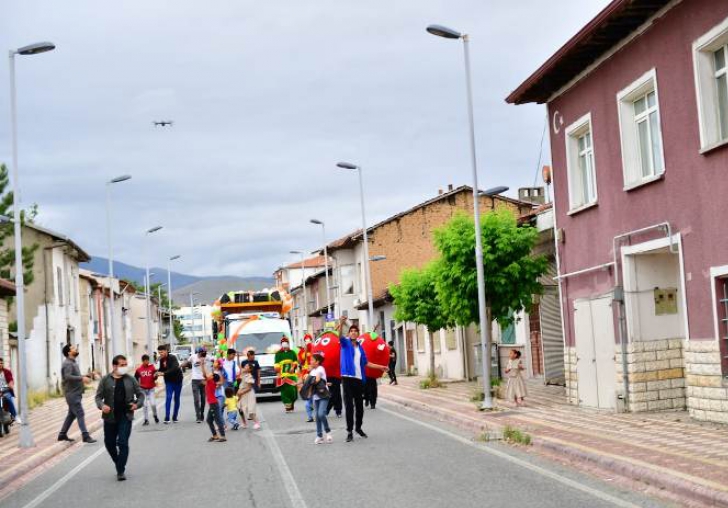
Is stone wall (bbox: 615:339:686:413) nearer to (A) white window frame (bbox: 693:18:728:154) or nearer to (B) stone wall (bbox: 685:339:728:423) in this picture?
(B) stone wall (bbox: 685:339:728:423)

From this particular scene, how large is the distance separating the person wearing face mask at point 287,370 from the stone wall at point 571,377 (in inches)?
259

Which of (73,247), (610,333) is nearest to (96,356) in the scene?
(73,247)

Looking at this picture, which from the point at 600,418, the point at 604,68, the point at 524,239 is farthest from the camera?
the point at 524,239

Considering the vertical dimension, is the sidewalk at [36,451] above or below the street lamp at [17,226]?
below

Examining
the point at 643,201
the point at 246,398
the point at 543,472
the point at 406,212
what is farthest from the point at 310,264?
the point at 543,472

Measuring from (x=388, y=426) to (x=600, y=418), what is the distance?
157 inches

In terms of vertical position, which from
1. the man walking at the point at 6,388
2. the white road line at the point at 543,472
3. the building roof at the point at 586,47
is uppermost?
the building roof at the point at 586,47

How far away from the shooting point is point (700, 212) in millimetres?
15312

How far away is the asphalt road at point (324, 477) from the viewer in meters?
9.80

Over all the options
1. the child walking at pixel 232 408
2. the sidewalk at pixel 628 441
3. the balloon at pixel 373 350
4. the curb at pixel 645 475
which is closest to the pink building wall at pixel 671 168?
the sidewalk at pixel 628 441

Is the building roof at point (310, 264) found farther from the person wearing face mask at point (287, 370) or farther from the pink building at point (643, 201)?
the pink building at point (643, 201)

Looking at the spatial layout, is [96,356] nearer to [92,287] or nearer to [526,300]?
[92,287]

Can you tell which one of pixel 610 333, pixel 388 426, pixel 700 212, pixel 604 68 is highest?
pixel 604 68

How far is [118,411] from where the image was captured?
42.8ft
